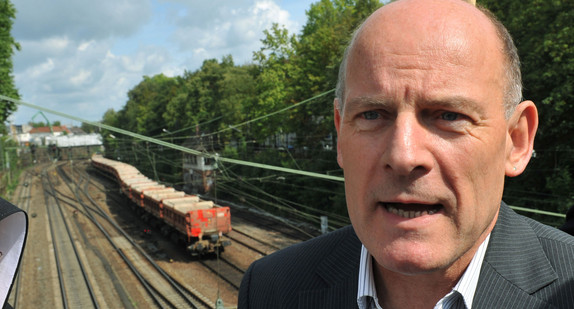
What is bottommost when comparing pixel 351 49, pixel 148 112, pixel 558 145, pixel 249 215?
pixel 249 215

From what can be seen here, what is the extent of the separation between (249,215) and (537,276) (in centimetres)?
3042

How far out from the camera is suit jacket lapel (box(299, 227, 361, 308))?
5.75 ft

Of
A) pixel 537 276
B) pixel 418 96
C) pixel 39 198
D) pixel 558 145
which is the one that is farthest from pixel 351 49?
pixel 39 198

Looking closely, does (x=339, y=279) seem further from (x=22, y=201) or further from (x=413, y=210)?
(x=22, y=201)

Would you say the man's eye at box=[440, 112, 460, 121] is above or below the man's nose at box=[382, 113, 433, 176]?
above

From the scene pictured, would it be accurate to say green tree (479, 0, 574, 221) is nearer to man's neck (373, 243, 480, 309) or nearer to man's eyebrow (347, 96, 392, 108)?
man's neck (373, 243, 480, 309)

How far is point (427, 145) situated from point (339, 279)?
82 cm

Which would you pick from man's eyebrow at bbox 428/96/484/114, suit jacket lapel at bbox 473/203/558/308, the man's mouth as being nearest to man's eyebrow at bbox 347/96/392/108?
man's eyebrow at bbox 428/96/484/114

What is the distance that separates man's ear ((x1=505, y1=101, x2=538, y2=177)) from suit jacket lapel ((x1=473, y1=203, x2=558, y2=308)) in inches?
11.3

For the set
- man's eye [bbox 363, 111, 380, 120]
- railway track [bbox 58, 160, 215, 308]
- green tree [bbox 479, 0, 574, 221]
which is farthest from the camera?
railway track [bbox 58, 160, 215, 308]

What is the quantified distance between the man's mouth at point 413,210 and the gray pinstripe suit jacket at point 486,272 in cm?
43

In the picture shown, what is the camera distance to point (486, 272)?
152 centimetres

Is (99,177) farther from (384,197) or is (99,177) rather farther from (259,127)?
(384,197)

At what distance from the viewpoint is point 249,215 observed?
31.4 metres
